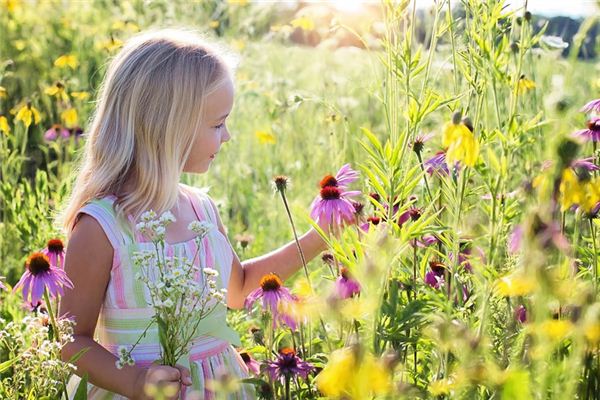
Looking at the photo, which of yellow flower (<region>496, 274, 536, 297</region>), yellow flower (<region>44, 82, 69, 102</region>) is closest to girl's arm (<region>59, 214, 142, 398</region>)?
yellow flower (<region>496, 274, 536, 297</region>)

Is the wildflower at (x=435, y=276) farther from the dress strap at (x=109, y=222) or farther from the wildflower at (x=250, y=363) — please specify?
the dress strap at (x=109, y=222)

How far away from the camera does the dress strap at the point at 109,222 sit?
1.70 meters

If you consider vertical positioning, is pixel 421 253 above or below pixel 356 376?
below

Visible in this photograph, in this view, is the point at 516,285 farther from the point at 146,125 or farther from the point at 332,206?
the point at 146,125

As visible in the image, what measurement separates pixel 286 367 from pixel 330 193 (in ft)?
1.24

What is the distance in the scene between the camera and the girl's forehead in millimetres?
1835

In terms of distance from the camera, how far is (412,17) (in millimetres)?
1243

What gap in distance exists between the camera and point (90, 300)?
1673 millimetres

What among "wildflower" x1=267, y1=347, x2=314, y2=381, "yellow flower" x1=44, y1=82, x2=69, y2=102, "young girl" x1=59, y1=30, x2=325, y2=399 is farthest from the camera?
"yellow flower" x1=44, y1=82, x2=69, y2=102

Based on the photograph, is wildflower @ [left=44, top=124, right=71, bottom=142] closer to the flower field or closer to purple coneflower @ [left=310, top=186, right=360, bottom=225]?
the flower field

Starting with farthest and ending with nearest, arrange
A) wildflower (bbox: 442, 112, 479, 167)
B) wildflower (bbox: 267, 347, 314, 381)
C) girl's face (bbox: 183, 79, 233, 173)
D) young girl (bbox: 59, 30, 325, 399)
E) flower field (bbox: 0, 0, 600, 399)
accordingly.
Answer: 1. girl's face (bbox: 183, 79, 233, 173)
2. young girl (bbox: 59, 30, 325, 399)
3. wildflower (bbox: 267, 347, 314, 381)
4. wildflower (bbox: 442, 112, 479, 167)
5. flower field (bbox: 0, 0, 600, 399)

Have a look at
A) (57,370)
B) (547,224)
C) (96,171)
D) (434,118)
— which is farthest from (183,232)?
(434,118)

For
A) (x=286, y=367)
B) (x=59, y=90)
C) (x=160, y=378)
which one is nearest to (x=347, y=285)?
(x=286, y=367)

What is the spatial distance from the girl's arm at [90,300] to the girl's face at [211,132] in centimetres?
26
